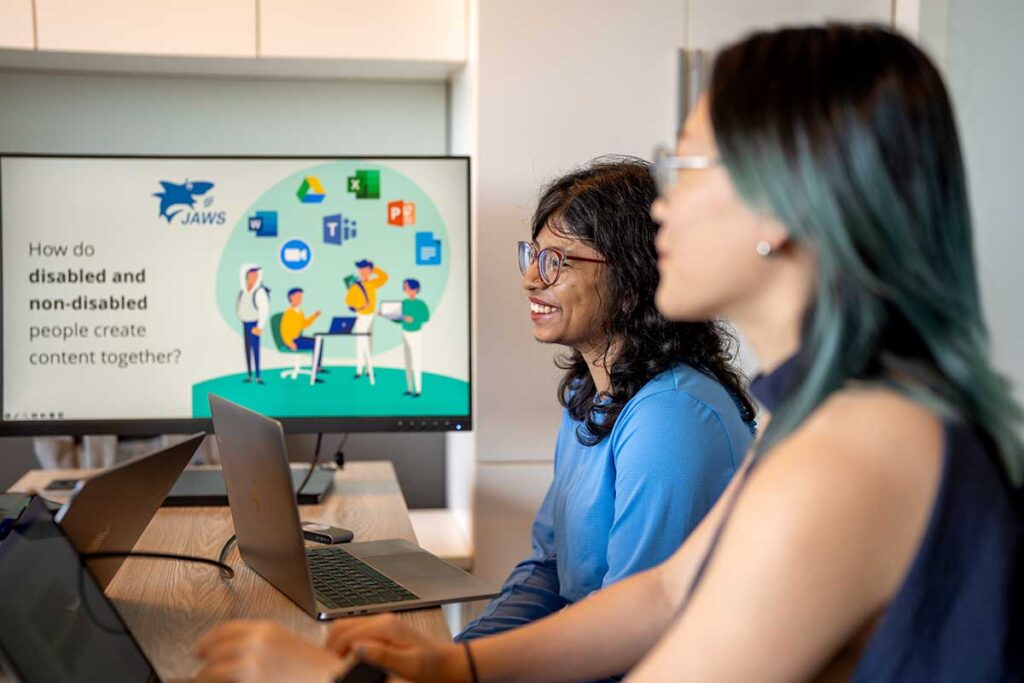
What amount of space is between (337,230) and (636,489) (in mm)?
1093

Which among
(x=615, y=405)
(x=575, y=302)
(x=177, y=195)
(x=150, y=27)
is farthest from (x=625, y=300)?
(x=150, y=27)

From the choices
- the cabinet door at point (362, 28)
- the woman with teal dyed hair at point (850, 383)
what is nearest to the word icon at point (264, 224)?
the cabinet door at point (362, 28)

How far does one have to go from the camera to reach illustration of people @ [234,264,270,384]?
2.29 metres

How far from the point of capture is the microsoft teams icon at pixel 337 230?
2.30 m

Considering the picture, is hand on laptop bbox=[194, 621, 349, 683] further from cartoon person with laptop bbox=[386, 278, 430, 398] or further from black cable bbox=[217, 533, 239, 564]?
cartoon person with laptop bbox=[386, 278, 430, 398]

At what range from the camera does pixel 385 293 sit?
2320mm

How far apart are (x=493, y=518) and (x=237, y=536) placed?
911 mm

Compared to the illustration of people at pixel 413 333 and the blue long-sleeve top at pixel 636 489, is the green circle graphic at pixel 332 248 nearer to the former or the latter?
the illustration of people at pixel 413 333

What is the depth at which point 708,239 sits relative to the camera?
2.98 ft

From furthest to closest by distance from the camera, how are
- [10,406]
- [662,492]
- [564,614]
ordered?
[10,406]
[662,492]
[564,614]

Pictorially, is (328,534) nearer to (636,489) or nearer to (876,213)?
(636,489)

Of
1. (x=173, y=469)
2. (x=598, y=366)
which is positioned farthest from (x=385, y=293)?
(x=173, y=469)

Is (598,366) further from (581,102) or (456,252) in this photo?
(581,102)

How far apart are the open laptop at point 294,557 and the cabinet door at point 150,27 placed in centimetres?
118
